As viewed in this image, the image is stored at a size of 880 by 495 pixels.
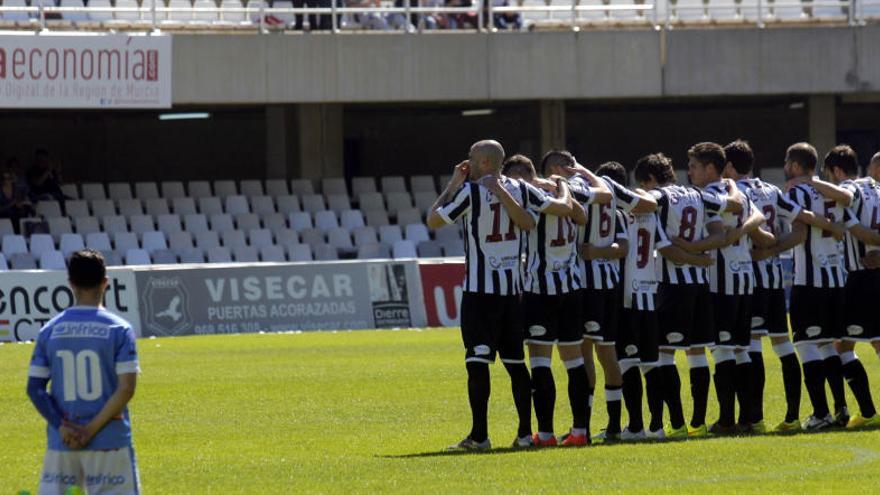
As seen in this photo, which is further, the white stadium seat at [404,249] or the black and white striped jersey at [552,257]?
the white stadium seat at [404,249]

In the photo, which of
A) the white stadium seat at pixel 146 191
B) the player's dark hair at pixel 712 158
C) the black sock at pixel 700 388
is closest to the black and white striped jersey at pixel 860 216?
the player's dark hair at pixel 712 158

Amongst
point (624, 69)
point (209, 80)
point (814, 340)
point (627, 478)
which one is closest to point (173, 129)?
point (209, 80)

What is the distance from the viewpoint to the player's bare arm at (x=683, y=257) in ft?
40.2

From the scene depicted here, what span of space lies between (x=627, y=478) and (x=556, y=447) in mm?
1655

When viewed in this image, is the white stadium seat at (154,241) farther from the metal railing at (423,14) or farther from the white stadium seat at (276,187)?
the white stadium seat at (276,187)

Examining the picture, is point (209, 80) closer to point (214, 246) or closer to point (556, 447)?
point (214, 246)

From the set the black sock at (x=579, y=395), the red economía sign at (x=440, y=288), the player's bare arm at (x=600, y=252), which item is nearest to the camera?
the black sock at (x=579, y=395)

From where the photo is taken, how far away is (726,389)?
12.5 meters

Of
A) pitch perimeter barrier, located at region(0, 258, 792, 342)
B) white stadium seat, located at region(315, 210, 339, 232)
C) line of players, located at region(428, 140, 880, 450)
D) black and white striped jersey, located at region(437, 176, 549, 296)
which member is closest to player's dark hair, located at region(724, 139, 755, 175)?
line of players, located at region(428, 140, 880, 450)

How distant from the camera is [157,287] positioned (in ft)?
83.1

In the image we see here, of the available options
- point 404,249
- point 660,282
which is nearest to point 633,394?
point 660,282

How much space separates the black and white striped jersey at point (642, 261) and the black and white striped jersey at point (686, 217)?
0.25 ft

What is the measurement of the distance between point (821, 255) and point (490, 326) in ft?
9.54

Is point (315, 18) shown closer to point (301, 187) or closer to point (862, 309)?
point (301, 187)
